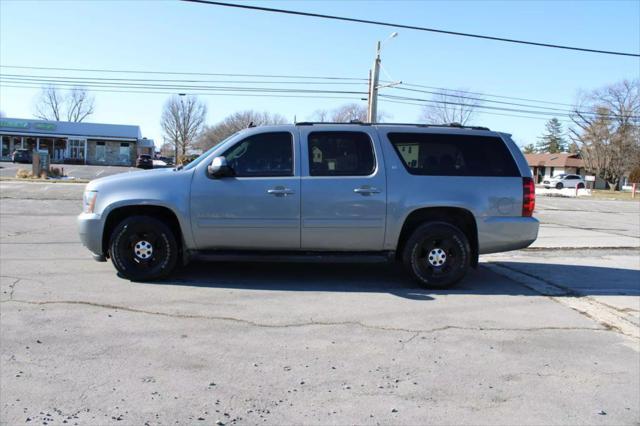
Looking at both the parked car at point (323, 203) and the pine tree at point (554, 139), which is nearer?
the parked car at point (323, 203)

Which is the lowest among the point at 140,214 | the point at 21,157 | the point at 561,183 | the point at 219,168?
the point at 140,214

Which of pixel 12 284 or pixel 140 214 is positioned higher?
pixel 140 214

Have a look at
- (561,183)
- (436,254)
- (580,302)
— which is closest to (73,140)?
(561,183)

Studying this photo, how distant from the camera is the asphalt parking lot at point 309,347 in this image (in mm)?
3416

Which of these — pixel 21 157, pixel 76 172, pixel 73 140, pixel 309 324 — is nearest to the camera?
pixel 309 324

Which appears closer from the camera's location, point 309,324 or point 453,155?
point 309,324

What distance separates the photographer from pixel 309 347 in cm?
446

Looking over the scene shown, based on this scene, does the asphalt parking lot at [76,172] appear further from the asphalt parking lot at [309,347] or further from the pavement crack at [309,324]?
the pavement crack at [309,324]

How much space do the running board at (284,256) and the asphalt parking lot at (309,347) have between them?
0.34 m

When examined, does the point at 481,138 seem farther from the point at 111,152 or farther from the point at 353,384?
the point at 111,152

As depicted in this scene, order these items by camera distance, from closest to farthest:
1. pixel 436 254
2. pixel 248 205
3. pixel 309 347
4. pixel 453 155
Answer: pixel 309 347
pixel 248 205
pixel 436 254
pixel 453 155

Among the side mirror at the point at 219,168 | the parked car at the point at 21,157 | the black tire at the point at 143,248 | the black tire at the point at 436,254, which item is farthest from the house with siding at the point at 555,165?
the black tire at the point at 143,248

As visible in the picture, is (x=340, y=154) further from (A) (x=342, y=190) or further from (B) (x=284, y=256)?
(B) (x=284, y=256)

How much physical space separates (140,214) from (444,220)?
388 cm
